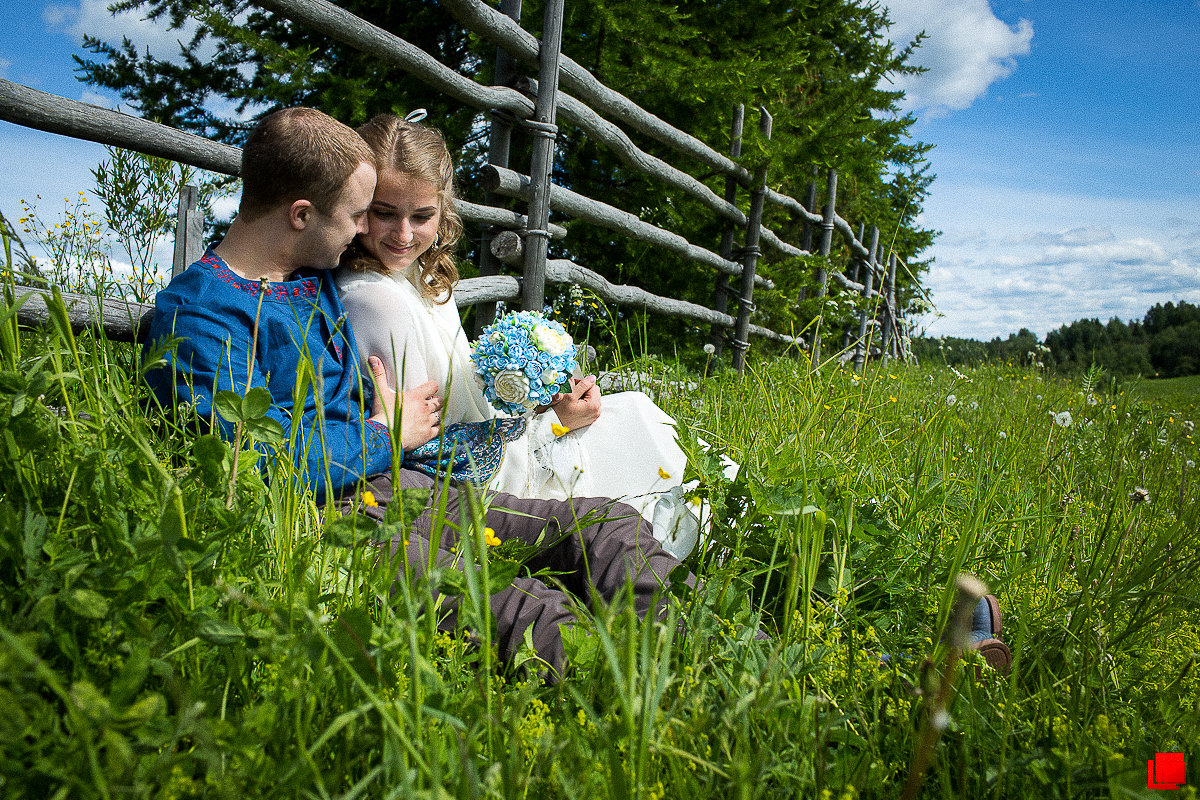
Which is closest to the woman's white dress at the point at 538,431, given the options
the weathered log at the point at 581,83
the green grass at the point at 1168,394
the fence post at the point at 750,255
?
the weathered log at the point at 581,83

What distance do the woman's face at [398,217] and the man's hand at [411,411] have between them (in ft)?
1.33

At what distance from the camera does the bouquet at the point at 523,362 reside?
81.2 inches

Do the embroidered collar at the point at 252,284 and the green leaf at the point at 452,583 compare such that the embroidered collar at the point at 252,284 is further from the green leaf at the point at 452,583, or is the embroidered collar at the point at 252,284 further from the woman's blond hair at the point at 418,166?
the green leaf at the point at 452,583

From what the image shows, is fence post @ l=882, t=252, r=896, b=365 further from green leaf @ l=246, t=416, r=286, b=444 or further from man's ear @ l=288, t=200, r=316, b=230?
green leaf @ l=246, t=416, r=286, b=444

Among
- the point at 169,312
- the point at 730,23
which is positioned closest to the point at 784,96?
the point at 730,23

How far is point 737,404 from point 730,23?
4.61 m

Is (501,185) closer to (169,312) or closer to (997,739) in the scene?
(169,312)

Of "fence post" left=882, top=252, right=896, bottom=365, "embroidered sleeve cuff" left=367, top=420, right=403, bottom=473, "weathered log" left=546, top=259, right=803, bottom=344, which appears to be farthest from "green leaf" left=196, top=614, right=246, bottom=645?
"fence post" left=882, top=252, right=896, bottom=365

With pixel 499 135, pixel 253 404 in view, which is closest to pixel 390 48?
pixel 499 135

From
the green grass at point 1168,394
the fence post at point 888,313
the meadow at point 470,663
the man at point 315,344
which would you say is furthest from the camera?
the green grass at point 1168,394

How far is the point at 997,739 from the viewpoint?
0.99 m

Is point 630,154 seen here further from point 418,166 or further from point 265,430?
point 265,430

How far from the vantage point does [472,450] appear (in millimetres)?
1980

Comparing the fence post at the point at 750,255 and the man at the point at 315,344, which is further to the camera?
the fence post at the point at 750,255
